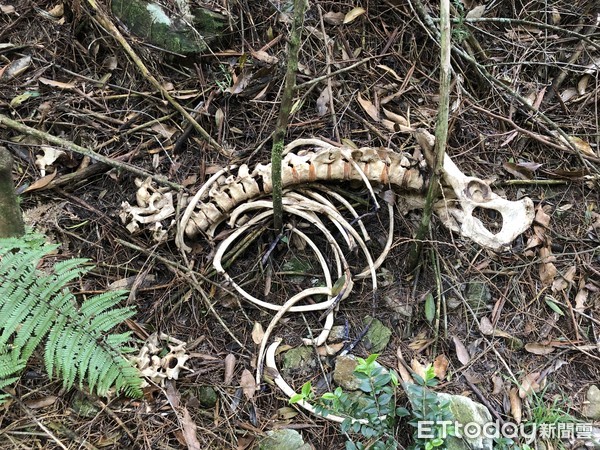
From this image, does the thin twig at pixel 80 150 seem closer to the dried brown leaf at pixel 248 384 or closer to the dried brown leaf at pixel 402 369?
the dried brown leaf at pixel 248 384

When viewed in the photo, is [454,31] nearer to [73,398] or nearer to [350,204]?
[350,204]

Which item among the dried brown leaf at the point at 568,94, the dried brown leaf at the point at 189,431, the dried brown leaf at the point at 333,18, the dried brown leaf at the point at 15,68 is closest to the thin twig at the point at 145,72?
the dried brown leaf at the point at 15,68

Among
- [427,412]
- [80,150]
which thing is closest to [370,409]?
[427,412]

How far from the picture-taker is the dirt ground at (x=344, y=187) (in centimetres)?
214

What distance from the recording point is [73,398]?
204 cm

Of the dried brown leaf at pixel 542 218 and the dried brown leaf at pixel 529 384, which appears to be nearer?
the dried brown leaf at pixel 529 384

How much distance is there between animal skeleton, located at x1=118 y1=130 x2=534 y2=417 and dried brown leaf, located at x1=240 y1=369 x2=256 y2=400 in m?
0.29

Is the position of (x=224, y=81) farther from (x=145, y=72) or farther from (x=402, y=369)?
(x=402, y=369)

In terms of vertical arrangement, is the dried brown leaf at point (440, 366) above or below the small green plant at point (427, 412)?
below

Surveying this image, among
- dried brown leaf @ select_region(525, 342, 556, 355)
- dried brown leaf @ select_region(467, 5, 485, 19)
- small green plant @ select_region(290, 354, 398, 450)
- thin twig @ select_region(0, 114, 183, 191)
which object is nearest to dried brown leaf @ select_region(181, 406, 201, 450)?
small green plant @ select_region(290, 354, 398, 450)

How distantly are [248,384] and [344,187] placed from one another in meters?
1.08

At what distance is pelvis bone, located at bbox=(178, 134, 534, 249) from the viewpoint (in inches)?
92.0

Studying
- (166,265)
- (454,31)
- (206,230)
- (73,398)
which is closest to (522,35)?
Answer: (454,31)

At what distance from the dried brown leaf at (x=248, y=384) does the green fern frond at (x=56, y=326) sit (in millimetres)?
443
